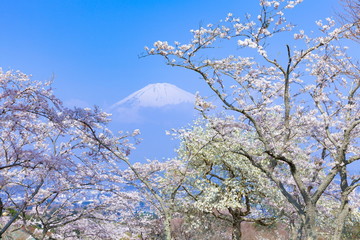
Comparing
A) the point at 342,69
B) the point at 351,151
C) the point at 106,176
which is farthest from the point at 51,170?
the point at 342,69

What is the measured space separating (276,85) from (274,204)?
564 centimetres

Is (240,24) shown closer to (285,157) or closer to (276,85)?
(276,85)

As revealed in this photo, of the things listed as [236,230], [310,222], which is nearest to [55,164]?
[310,222]

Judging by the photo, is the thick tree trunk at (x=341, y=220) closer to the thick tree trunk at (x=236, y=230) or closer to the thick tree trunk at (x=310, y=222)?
the thick tree trunk at (x=310, y=222)

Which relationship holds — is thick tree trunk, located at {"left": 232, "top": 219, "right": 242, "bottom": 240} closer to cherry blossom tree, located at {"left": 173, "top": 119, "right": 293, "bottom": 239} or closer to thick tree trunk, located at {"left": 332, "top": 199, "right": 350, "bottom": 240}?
cherry blossom tree, located at {"left": 173, "top": 119, "right": 293, "bottom": 239}

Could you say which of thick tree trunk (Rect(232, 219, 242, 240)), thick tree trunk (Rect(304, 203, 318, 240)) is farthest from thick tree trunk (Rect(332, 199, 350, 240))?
thick tree trunk (Rect(232, 219, 242, 240))

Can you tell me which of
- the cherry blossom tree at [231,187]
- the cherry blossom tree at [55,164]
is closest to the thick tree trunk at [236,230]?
the cherry blossom tree at [231,187]

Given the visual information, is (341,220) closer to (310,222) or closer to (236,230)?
(310,222)

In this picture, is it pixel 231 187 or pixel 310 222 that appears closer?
pixel 310 222

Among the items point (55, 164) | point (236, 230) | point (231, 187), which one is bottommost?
point (55, 164)

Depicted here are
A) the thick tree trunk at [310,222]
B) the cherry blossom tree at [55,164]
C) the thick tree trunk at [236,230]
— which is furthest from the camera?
the thick tree trunk at [236,230]

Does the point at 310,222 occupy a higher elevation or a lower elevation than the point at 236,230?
lower

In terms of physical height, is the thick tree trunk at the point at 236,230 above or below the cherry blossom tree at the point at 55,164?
above

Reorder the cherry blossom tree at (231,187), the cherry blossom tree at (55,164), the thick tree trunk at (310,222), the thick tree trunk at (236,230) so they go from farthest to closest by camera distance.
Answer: the thick tree trunk at (236,230)
the cherry blossom tree at (231,187)
the thick tree trunk at (310,222)
the cherry blossom tree at (55,164)
